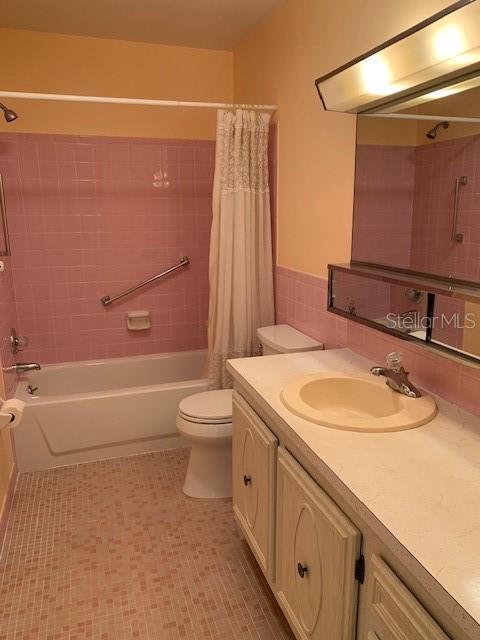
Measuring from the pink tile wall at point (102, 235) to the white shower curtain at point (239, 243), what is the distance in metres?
0.81

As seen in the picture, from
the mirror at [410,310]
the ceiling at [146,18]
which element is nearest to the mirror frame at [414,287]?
the mirror at [410,310]

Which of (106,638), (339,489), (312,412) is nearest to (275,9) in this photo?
(312,412)

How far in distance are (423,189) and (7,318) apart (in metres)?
2.46

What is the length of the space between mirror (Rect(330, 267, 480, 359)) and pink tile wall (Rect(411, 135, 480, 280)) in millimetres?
114

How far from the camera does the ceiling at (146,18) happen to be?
2.56m

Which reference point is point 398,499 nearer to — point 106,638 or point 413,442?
point 413,442

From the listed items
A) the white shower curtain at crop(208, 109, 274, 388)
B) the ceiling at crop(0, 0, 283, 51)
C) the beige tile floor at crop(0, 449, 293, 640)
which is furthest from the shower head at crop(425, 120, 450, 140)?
the beige tile floor at crop(0, 449, 293, 640)

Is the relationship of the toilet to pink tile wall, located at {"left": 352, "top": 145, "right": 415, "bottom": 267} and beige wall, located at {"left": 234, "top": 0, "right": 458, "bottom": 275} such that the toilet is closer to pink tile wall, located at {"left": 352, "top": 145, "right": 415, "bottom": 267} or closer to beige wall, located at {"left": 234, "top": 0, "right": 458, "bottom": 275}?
beige wall, located at {"left": 234, "top": 0, "right": 458, "bottom": 275}

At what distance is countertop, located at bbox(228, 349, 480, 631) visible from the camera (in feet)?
2.75

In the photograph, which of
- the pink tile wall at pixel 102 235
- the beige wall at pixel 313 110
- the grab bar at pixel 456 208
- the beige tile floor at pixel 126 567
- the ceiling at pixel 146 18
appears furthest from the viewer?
the pink tile wall at pixel 102 235

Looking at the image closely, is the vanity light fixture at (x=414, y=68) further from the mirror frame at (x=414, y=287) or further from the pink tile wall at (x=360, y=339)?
the pink tile wall at (x=360, y=339)

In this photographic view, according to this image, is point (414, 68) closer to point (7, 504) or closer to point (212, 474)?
point (212, 474)

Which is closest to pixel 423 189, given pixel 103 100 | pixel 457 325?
pixel 457 325

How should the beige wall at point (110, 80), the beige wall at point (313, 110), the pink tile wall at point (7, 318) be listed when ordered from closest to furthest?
the beige wall at point (313, 110) < the pink tile wall at point (7, 318) < the beige wall at point (110, 80)
